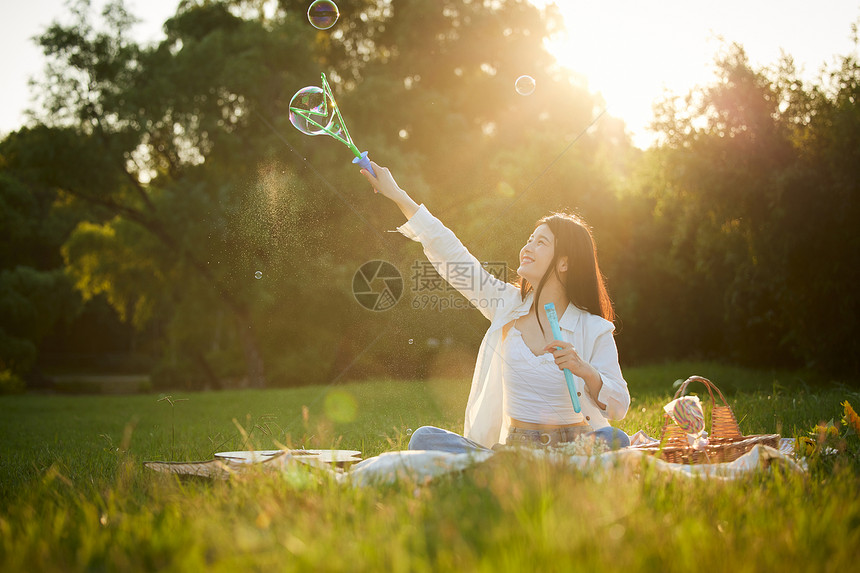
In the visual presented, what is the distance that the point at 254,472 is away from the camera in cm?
271

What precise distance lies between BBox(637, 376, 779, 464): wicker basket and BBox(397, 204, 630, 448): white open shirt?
1.16 feet

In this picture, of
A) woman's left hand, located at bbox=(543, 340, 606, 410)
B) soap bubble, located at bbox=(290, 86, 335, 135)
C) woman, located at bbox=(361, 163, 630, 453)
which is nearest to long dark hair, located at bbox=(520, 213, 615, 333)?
woman, located at bbox=(361, 163, 630, 453)

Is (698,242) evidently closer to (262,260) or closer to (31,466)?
(262,260)

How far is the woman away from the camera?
342 centimetres

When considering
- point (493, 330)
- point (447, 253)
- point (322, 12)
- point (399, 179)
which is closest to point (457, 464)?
point (493, 330)

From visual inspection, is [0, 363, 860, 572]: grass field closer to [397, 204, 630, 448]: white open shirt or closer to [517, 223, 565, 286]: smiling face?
[397, 204, 630, 448]: white open shirt

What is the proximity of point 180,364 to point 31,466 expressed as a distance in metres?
16.2

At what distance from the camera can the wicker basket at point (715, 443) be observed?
344 centimetres

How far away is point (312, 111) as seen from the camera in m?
4.57

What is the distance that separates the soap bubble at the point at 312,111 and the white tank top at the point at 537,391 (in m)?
2.10

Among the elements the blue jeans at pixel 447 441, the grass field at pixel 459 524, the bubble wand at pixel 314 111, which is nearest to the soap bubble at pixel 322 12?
the bubble wand at pixel 314 111

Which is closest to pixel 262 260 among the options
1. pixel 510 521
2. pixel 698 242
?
pixel 698 242

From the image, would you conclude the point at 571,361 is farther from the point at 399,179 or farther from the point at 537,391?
the point at 399,179

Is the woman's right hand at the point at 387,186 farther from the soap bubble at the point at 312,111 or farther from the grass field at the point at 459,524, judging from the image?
the grass field at the point at 459,524
